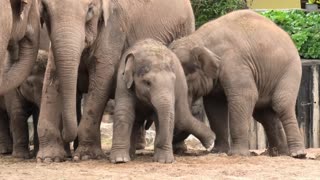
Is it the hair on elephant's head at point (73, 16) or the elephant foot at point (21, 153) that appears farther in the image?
the elephant foot at point (21, 153)

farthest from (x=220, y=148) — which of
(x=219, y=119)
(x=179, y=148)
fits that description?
(x=179, y=148)

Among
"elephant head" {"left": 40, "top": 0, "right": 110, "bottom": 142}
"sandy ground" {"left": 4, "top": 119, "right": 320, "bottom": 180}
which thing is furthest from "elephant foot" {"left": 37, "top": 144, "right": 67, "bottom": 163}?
"elephant head" {"left": 40, "top": 0, "right": 110, "bottom": 142}

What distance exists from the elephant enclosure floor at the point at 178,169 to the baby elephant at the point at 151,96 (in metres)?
0.22

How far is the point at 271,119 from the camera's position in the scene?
12344 mm

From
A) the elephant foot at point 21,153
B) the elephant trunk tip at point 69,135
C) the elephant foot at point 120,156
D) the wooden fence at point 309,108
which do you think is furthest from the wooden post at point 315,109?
the elephant trunk tip at point 69,135

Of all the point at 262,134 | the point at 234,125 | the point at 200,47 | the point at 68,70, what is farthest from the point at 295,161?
the point at 262,134

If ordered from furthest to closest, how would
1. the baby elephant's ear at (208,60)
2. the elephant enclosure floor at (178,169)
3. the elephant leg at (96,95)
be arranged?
the baby elephant's ear at (208,60) → the elephant leg at (96,95) → the elephant enclosure floor at (178,169)

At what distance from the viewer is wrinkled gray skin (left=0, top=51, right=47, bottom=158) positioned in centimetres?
1161

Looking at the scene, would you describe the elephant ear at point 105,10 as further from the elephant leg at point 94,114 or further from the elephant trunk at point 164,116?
the elephant trunk at point 164,116

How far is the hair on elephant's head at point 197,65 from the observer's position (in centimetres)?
1142

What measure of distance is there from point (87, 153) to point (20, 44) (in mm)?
1366

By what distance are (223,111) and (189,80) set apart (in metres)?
0.74

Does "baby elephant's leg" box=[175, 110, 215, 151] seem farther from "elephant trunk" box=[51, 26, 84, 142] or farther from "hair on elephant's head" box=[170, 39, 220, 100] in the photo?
"elephant trunk" box=[51, 26, 84, 142]

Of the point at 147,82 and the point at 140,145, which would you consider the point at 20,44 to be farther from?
the point at 140,145
